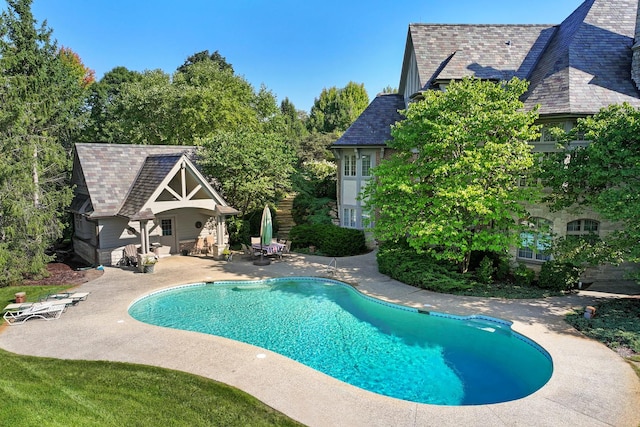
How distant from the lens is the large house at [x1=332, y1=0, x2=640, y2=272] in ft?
54.5

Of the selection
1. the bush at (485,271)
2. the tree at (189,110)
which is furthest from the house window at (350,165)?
the tree at (189,110)

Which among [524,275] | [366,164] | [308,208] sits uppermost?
[366,164]

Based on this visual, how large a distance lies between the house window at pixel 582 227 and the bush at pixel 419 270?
4997mm

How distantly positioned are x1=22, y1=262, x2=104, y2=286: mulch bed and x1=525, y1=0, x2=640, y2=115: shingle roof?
826 inches

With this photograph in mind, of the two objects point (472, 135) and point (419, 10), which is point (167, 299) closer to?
point (472, 135)

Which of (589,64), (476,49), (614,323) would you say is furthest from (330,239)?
(589,64)

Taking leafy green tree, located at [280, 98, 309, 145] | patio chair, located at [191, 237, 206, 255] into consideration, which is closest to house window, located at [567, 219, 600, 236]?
patio chair, located at [191, 237, 206, 255]

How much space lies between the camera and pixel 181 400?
805 centimetres

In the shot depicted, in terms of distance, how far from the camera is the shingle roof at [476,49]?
2108cm

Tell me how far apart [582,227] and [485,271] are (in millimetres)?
4488

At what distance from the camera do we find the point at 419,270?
16.7m

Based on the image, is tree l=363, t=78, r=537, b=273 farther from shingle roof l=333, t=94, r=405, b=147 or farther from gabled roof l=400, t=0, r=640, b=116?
shingle roof l=333, t=94, r=405, b=147

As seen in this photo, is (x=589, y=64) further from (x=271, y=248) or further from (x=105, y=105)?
(x=105, y=105)

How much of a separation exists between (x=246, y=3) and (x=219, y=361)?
20727 millimetres
